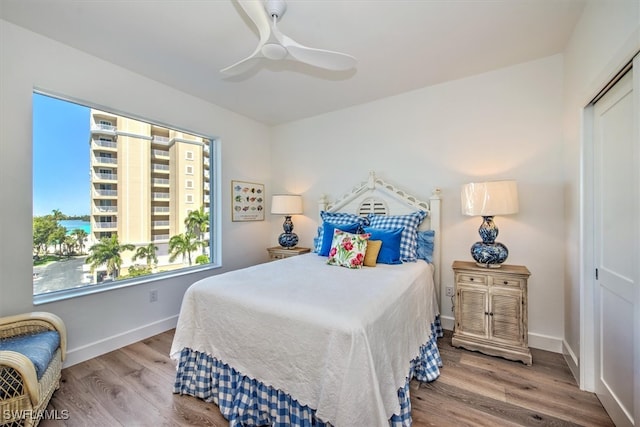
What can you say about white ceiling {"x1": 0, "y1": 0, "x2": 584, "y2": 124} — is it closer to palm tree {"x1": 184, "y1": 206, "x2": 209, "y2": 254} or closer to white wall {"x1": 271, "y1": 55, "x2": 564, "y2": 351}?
white wall {"x1": 271, "y1": 55, "x2": 564, "y2": 351}

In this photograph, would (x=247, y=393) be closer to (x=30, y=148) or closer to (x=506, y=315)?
(x=506, y=315)

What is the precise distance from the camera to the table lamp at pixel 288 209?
381cm

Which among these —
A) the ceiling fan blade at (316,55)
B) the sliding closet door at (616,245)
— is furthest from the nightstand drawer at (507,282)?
the ceiling fan blade at (316,55)

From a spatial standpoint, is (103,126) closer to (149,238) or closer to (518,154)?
(149,238)

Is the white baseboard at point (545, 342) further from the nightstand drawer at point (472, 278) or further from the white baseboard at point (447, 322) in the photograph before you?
the nightstand drawer at point (472, 278)

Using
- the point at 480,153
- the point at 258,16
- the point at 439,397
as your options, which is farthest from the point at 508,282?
the point at 258,16

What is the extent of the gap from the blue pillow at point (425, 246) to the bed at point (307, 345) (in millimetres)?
653

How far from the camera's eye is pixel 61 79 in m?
2.28

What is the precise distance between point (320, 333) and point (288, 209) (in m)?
2.58

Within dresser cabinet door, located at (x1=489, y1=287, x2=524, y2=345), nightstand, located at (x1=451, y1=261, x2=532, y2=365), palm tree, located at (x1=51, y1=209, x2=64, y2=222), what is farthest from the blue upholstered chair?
dresser cabinet door, located at (x1=489, y1=287, x2=524, y2=345)

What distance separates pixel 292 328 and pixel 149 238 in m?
2.45

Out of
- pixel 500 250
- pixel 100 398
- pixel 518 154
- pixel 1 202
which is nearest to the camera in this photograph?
pixel 100 398

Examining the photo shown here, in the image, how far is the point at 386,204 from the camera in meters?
3.28

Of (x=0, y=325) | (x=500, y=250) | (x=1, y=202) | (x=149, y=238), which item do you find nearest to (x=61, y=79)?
(x=1, y=202)
